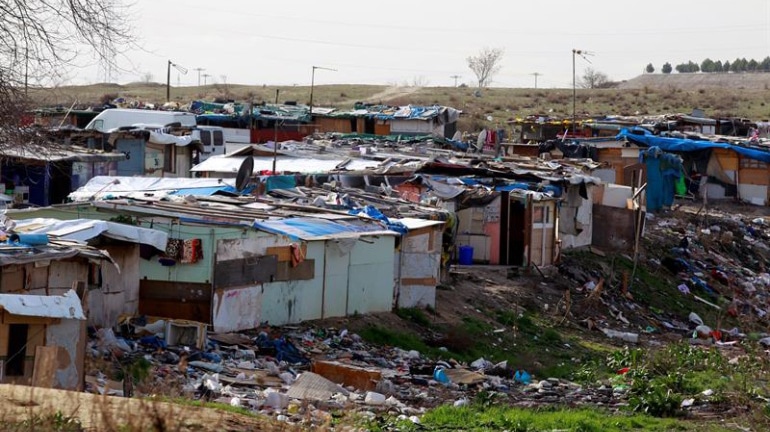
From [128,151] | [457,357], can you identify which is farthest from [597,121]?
[457,357]

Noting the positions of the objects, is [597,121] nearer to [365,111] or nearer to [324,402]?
[365,111]

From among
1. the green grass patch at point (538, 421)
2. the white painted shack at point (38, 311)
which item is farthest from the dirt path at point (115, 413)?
the green grass patch at point (538, 421)

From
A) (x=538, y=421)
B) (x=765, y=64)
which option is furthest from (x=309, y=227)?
(x=765, y=64)

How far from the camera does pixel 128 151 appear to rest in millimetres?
30062

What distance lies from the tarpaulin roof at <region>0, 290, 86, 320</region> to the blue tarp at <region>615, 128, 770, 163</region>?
95.1 ft

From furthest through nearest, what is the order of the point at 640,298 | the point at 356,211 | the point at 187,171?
the point at 187,171, the point at 640,298, the point at 356,211

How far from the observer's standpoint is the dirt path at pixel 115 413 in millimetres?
6367

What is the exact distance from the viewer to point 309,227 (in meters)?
17.0

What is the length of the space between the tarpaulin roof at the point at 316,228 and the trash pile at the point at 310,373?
1265 millimetres

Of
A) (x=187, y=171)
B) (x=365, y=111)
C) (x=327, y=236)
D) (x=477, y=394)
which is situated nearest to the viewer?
(x=477, y=394)

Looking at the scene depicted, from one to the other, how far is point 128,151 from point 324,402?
63.2ft

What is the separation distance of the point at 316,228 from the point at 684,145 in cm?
2429

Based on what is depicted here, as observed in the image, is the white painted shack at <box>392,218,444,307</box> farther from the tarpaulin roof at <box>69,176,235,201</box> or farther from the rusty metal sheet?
the tarpaulin roof at <box>69,176,235,201</box>

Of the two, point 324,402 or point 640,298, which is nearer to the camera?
point 324,402
